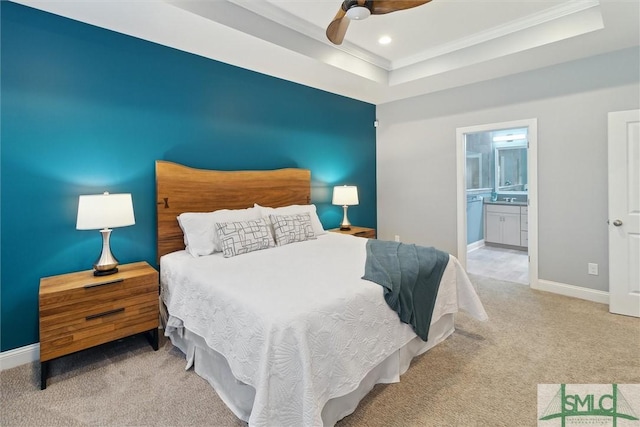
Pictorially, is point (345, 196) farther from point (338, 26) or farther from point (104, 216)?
point (104, 216)

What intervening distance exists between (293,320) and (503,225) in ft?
19.2

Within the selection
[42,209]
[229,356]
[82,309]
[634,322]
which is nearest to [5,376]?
[82,309]

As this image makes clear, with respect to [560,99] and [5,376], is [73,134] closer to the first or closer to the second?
[5,376]

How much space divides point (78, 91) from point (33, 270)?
4.68 ft

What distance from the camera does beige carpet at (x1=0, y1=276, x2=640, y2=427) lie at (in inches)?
71.0

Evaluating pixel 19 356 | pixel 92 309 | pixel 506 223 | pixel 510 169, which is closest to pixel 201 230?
pixel 92 309

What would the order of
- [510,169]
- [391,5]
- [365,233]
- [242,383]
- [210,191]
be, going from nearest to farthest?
[242,383] → [391,5] → [210,191] → [365,233] → [510,169]

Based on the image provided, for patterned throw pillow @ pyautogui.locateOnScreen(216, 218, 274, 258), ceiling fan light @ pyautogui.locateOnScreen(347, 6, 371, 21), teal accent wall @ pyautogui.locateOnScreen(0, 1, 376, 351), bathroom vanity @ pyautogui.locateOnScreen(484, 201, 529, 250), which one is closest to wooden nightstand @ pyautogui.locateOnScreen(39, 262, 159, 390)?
teal accent wall @ pyautogui.locateOnScreen(0, 1, 376, 351)

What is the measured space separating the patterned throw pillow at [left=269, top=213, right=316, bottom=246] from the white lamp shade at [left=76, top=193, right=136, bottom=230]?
1.31 metres

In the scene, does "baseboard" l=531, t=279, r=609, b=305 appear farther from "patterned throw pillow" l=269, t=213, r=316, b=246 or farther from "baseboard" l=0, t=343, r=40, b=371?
"baseboard" l=0, t=343, r=40, b=371

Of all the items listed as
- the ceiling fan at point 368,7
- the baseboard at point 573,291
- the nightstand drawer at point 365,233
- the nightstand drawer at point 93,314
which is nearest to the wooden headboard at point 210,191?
the nightstand drawer at point 93,314

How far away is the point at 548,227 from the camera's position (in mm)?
3773

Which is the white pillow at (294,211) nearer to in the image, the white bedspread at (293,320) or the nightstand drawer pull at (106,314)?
the white bedspread at (293,320)

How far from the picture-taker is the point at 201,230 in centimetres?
290
